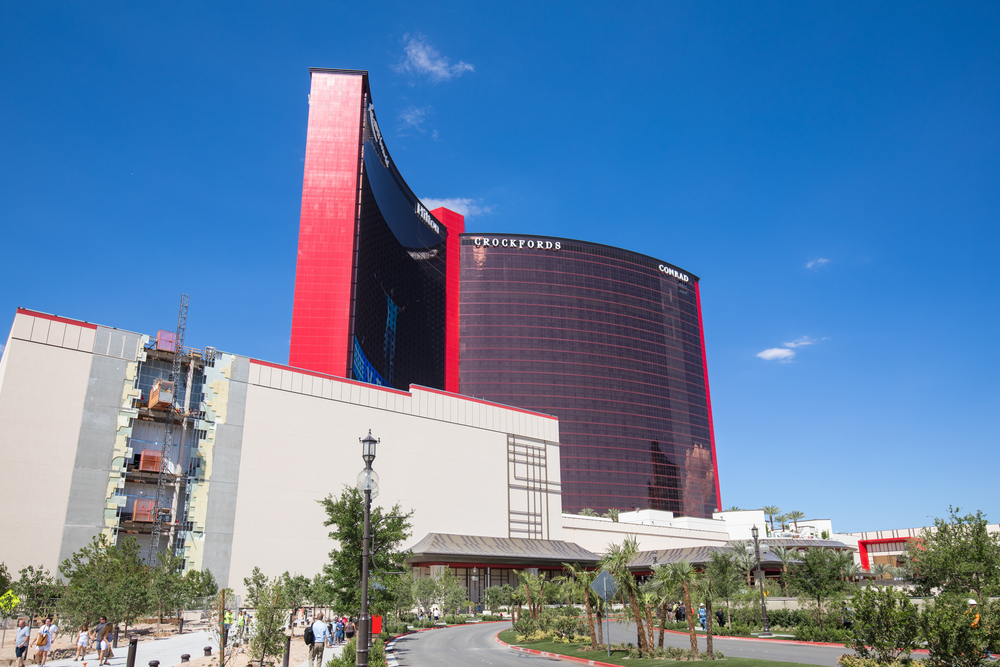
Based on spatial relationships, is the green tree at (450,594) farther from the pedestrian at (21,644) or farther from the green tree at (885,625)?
the green tree at (885,625)

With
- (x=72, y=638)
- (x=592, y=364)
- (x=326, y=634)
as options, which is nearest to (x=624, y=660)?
(x=326, y=634)

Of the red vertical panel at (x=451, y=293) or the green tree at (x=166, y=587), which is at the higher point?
the red vertical panel at (x=451, y=293)

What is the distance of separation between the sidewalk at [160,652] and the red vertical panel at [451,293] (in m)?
104

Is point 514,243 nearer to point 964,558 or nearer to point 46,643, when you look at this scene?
point 964,558

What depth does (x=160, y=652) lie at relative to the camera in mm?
29656

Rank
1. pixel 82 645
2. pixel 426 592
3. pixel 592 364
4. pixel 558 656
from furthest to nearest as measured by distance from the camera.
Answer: pixel 592 364, pixel 426 592, pixel 558 656, pixel 82 645

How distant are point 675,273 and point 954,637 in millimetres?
163965

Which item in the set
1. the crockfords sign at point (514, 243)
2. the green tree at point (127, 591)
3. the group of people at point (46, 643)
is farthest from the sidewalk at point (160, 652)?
the crockfords sign at point (514, 243)

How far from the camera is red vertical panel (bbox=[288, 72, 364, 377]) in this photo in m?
75.7

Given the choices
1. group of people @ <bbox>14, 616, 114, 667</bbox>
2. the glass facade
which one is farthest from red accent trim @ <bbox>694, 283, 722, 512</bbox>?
group of people @ <bbox>14, 616, 114, 667</bbox>

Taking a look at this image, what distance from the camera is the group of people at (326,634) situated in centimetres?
2223

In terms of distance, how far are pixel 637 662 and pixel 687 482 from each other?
5557 inches

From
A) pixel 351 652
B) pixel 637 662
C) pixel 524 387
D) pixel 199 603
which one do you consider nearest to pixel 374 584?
pixel 351 652

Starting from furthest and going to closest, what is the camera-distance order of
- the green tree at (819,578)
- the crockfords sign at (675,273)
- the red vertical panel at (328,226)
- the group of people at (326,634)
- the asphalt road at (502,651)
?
the crockfords sign at (675,273), the red vertical panel at (328,226), the green tree at (819,578), the asphalt road at (502,651), the group of people at (326,634)
